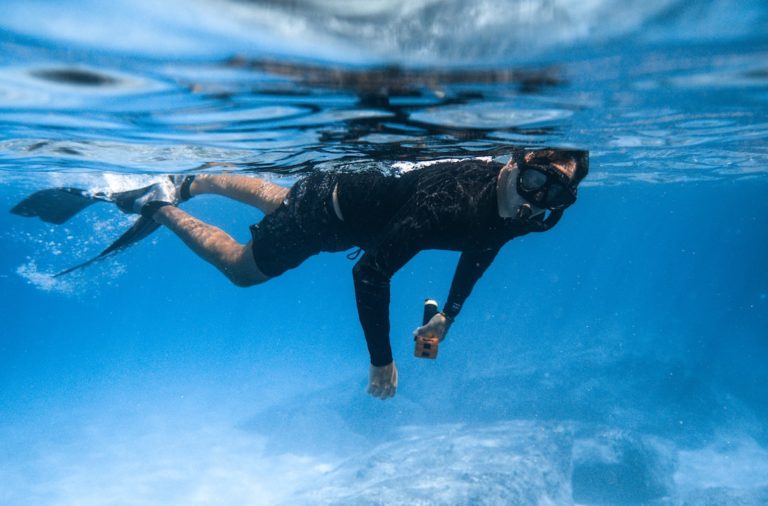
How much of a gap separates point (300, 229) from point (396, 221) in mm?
2259

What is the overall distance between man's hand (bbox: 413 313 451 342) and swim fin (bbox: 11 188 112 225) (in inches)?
278

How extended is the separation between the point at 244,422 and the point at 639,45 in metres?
24.9

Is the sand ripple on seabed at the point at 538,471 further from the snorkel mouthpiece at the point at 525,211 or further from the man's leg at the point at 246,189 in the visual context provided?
the snorkel mouthpiece at the point at 525,211

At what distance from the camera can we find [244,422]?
24594 millimetres

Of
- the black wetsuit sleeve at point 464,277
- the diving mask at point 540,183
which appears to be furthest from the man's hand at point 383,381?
the diving mask at point 540,183

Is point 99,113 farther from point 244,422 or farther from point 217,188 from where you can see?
point 244,422

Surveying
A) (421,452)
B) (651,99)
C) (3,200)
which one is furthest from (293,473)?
(3,200)

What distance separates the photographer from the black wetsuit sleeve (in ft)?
19.9

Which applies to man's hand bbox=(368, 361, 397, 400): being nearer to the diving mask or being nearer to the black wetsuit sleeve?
the black wetsuit sleeve

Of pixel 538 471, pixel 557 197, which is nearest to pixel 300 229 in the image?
pixel 557 197

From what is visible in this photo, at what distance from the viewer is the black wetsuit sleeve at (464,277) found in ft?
19.9

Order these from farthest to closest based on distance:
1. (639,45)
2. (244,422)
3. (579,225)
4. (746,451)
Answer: (579,225), (244,422), (746,451), (639,45)

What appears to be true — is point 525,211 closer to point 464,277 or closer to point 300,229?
point 464,277

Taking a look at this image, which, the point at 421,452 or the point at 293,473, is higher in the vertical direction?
the point at 421,452
